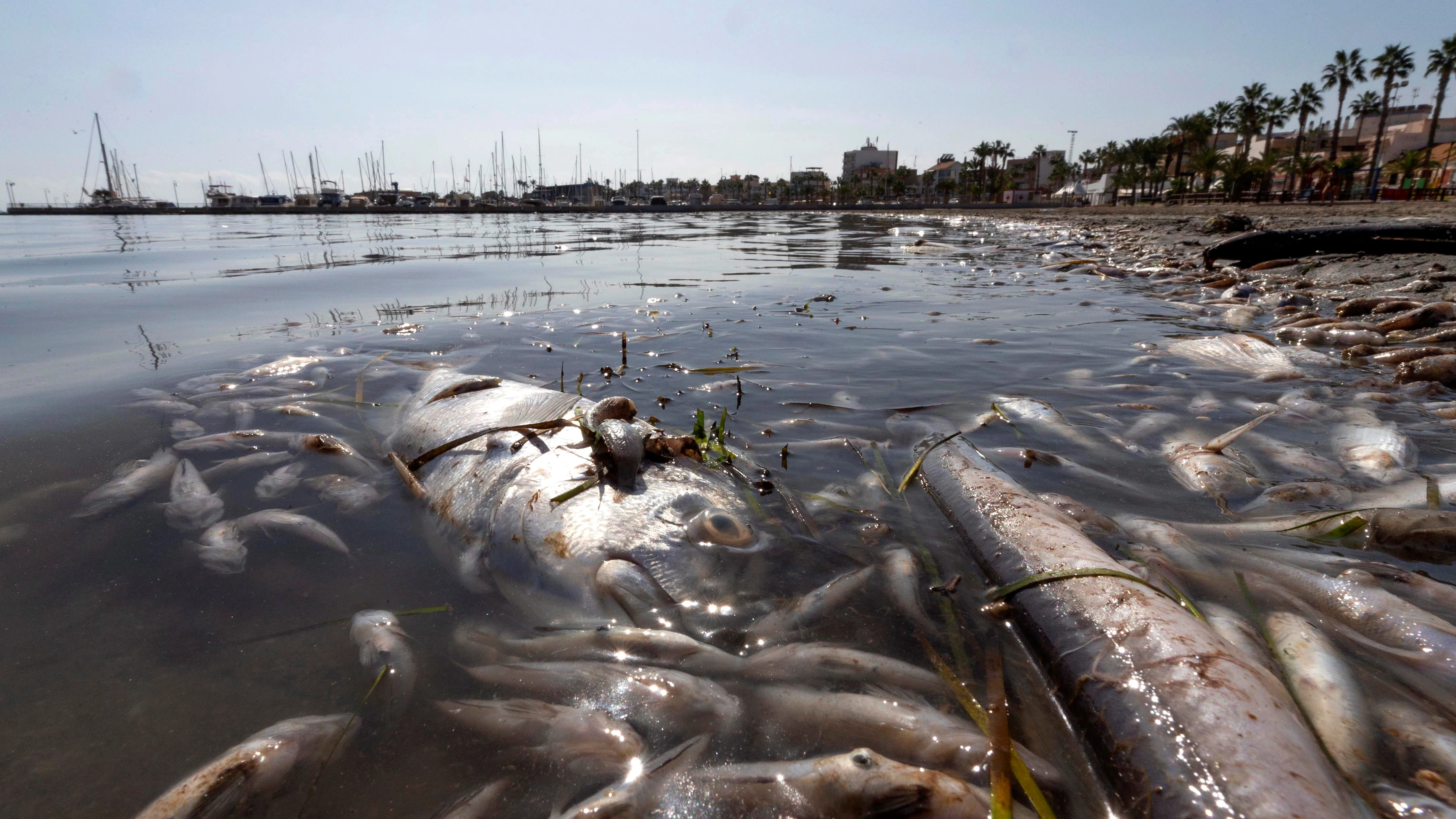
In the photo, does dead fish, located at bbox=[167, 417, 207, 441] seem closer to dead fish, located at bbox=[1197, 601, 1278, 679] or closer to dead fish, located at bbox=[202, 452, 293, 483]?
dead fish, located at bbox=[202, 452, 293, 483]

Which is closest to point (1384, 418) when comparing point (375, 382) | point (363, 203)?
point (375, 382)

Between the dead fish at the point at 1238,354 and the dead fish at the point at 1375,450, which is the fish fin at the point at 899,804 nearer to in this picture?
the dead fish at the point at 1375,450

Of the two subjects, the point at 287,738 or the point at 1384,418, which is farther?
the point at 1384,418

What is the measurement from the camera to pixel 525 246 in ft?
68.9

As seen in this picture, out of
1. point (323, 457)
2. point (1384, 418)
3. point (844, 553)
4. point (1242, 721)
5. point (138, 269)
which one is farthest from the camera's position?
point (138, 269)

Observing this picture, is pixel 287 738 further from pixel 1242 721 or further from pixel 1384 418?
pixel 1384 418

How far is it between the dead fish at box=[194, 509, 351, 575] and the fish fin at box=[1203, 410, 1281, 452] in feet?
13.7

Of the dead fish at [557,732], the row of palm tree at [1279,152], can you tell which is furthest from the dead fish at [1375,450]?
the row of palm tree at [1279,152]

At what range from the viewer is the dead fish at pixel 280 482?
3.08 meters

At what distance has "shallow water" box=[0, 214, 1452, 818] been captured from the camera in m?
1.69

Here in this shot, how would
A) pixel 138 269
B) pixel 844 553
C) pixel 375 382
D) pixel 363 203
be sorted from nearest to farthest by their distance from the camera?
pixel 844 553 < pixel 375 382 < pixel 138 269 < pixel 363 203

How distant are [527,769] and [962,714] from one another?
1.15 metres

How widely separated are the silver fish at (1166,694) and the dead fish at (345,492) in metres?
2.76

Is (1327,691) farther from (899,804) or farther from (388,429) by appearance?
(388,429)
